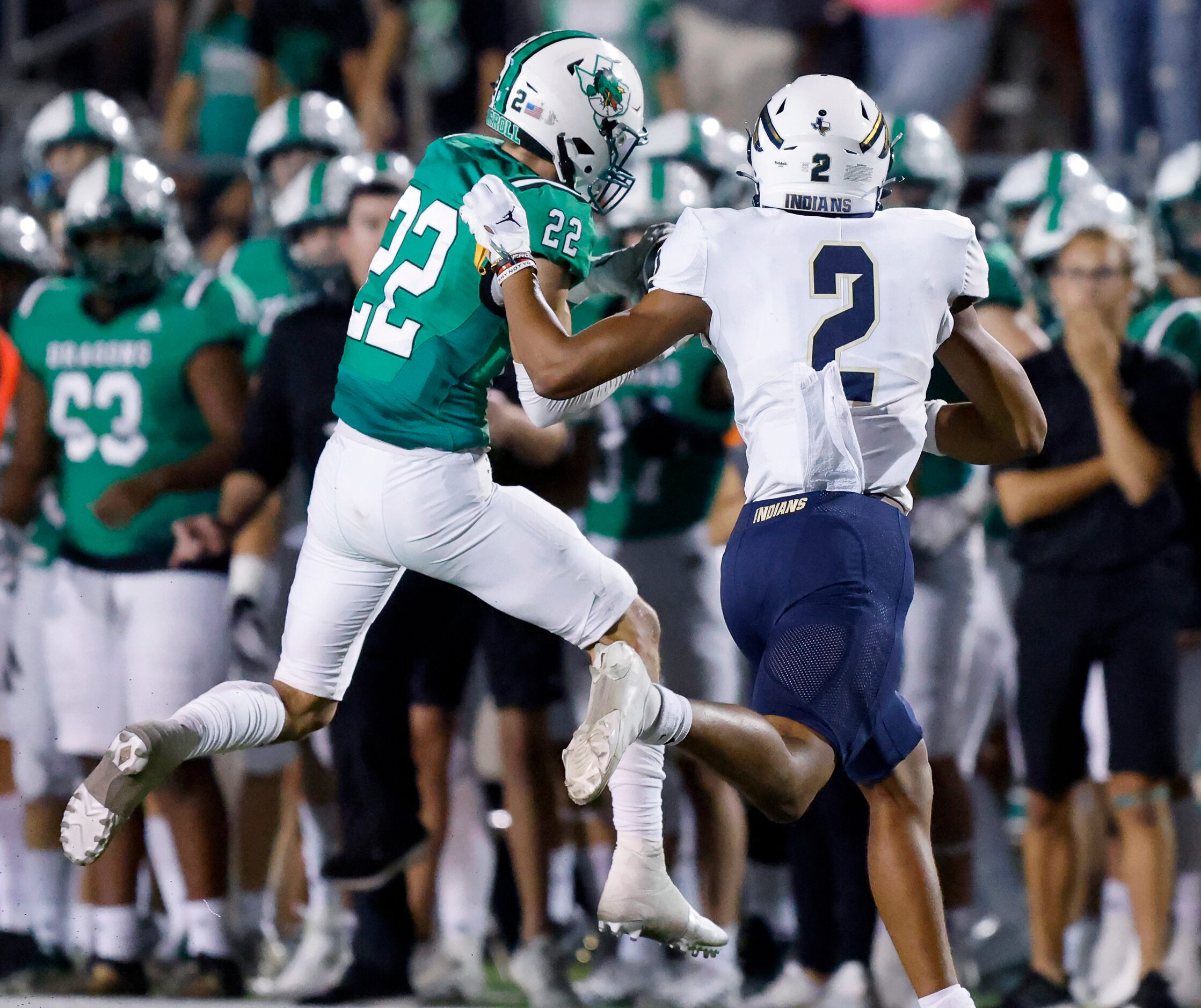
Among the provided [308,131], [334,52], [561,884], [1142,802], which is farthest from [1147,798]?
[334,52]

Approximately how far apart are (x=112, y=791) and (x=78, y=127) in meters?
3.59

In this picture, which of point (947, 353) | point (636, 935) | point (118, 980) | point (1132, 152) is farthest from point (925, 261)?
point (1132, 152)

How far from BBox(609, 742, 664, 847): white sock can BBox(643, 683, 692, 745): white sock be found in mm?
367

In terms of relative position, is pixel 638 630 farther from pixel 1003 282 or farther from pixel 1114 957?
pixel 1114 957

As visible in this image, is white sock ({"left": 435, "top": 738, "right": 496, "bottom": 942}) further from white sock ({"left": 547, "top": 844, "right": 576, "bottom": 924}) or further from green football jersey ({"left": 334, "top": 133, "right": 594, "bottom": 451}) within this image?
green football jersey ({"left": 334, "top": 133, "right": 594, "bottom": 451})

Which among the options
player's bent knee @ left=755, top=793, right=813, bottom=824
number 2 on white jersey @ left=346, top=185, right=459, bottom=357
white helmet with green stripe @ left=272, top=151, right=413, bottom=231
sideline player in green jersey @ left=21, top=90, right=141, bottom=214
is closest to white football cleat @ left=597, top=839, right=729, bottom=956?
player's bent knee @ left=755, top=793, right=813, bottom=824

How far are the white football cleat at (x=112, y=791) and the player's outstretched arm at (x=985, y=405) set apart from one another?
1757 mm

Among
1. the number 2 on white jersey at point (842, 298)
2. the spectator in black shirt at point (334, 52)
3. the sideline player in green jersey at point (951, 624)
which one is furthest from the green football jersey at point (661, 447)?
the spectator in black shirt at point (334, 52)

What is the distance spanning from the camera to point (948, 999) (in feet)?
12.4

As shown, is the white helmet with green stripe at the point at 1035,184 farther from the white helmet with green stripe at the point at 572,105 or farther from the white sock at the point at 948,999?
the white sock at the point at 948,999

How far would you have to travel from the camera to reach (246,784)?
5672 mm

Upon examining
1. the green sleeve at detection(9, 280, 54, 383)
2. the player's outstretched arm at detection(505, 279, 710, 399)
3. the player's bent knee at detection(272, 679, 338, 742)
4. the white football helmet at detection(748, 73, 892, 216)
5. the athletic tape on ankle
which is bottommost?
the athletic tape on ankle

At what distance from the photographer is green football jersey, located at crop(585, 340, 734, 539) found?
5.41 meters

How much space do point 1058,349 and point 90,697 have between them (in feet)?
9.55
